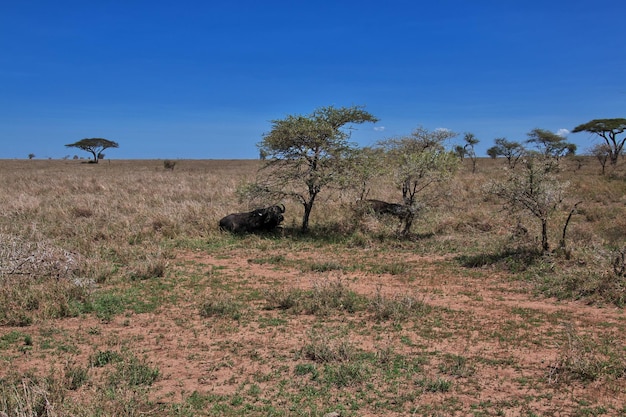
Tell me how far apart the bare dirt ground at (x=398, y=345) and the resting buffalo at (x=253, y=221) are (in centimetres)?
505

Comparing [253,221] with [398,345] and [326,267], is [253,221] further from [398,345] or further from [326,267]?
[398,345]

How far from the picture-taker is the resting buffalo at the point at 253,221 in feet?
46.4

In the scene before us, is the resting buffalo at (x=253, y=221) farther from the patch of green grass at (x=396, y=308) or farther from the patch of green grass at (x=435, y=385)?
the patch of green grass at (x=435, y=385)

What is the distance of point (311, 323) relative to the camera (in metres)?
6.82

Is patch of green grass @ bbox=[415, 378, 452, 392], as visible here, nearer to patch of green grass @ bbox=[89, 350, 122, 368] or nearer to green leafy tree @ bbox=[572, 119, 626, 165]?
patch of green grass @ bbox=[89, 350, 122, 368]

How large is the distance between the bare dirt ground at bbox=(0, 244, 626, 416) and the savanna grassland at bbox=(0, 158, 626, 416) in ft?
0.09

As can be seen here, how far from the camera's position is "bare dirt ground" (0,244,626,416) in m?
4.55

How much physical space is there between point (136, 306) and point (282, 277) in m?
3.02

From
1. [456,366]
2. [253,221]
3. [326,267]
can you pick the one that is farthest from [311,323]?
[253,221]

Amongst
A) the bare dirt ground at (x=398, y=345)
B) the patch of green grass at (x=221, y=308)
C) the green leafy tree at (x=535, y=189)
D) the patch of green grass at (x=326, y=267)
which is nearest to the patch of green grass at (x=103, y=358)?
the bare dirt ground at (x=398, y=345)

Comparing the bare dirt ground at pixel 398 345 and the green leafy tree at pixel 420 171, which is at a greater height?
the green leafy tree at pixel 420 171

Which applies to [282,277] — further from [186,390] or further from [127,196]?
[127,196]

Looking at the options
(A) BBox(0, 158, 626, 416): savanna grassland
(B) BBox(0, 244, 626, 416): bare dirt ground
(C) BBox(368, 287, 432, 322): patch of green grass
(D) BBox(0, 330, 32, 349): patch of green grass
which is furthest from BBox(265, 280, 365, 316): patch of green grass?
(D) BBox(0, 330, 32, 349): patch of green grass

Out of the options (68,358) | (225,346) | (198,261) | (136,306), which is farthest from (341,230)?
(68,358)
